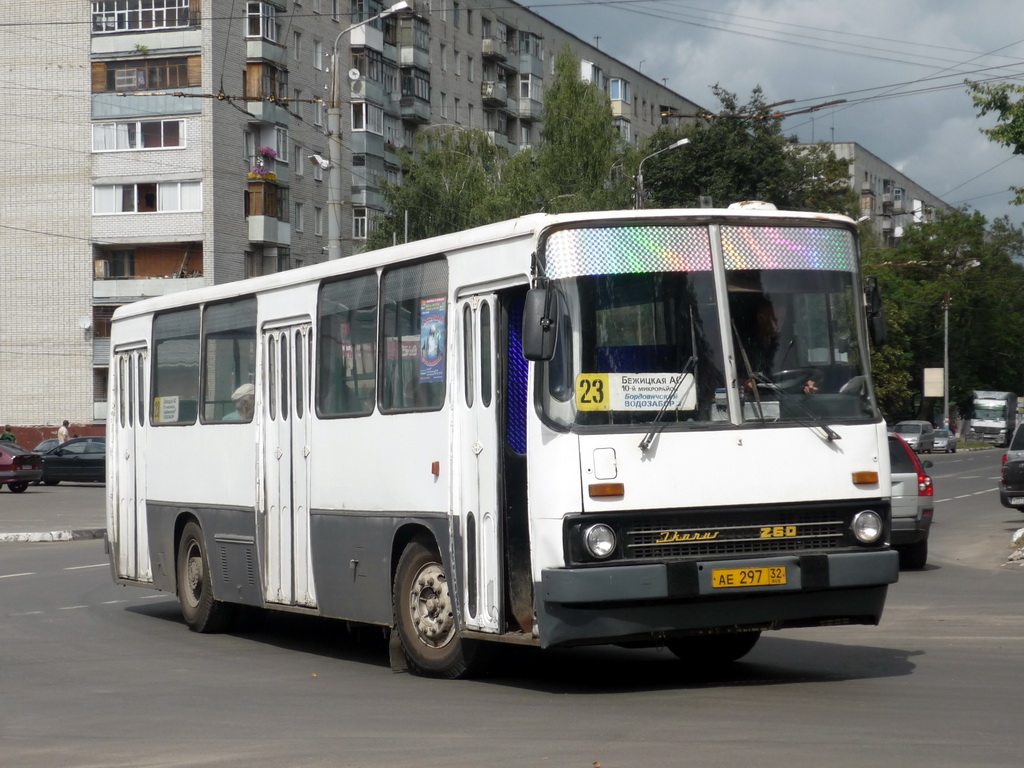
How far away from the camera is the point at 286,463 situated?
12711 millimetres

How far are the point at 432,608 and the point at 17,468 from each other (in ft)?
120

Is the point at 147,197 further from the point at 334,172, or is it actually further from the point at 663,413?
the point at 663,413

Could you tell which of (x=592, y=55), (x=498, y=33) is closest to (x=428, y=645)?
(x=498, y=33)

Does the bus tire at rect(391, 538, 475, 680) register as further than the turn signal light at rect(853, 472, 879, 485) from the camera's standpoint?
Yes

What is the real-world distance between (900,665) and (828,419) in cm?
198

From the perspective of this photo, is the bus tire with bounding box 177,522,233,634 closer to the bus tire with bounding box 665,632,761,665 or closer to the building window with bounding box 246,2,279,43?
the bus tire with bounding box 665,632,761,665

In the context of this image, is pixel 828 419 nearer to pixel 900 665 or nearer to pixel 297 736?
pixel 900 665

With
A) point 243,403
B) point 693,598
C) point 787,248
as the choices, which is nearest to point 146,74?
point 243,403

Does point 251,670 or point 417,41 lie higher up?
point 417,41

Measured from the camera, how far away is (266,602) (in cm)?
1295

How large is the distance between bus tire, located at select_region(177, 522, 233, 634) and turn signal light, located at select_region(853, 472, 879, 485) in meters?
6.33

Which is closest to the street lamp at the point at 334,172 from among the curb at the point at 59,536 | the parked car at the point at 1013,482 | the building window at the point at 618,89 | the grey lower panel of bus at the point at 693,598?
the curb at the point at 59,536

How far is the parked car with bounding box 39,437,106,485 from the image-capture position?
47812 millimetres

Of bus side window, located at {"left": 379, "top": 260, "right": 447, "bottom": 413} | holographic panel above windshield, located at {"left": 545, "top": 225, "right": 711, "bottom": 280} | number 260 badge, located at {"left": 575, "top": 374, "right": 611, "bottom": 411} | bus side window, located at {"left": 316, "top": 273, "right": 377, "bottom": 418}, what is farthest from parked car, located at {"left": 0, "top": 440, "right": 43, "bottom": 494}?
number 260 badge, located at {"left": 575, "top": 374, "right": 611, "bottom": 411}
